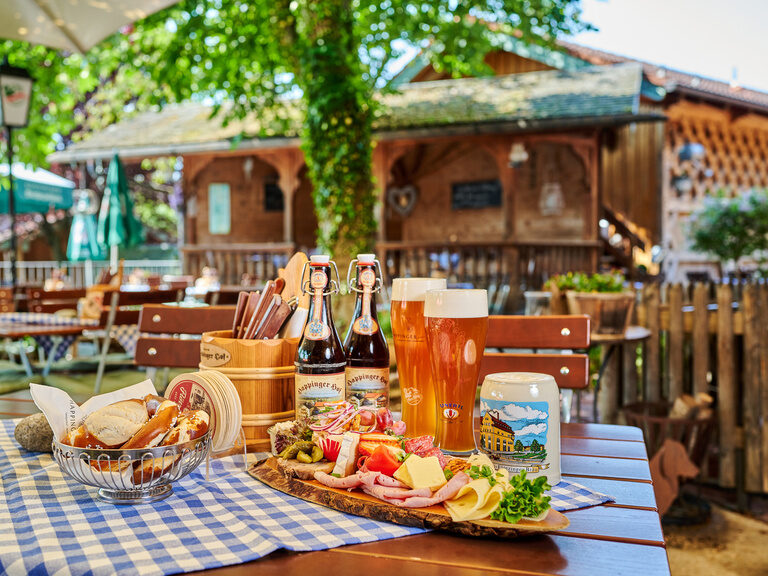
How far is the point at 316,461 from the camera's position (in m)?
1.30

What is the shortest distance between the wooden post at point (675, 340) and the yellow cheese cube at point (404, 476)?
4.39m

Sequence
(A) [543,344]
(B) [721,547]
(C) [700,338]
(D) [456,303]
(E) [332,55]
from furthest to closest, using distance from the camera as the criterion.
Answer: (E) [332,55], (C) [700,338], (B) [721,547], (A) [543,344], (D) [456,303]

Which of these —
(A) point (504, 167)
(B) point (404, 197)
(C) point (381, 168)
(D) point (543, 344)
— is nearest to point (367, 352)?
(D) point (543, 344)

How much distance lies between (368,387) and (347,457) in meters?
0.27

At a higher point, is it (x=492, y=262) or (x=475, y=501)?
(x=492, y=262)

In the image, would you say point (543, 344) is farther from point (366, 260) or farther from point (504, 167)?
point (504, 167)

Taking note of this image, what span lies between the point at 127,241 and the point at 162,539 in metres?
9.35

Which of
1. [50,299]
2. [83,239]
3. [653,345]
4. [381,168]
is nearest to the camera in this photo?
[653,345]

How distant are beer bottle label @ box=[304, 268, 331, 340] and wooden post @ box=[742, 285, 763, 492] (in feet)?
14.0

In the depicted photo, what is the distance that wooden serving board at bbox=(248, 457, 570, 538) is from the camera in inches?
39.0

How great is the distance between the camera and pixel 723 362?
4910 millimetres

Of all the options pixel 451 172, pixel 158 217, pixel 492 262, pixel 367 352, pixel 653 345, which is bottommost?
pixel 653 345

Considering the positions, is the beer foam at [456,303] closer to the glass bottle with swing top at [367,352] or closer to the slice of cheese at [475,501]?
the glass bottle with swing top at [367,352]

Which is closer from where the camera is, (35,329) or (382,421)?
(382,421)
